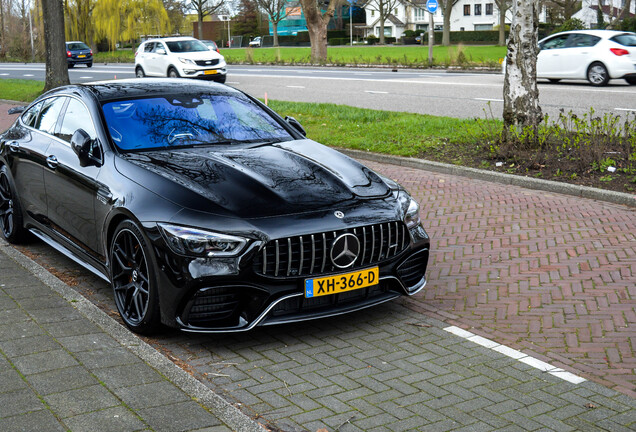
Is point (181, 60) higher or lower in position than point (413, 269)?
higher

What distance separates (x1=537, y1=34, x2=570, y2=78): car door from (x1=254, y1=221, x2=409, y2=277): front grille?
19.4 m

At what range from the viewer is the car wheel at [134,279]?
189 inches

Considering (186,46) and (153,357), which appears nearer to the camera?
(153,357)

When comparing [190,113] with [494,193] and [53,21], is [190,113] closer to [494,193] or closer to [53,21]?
[494,193]

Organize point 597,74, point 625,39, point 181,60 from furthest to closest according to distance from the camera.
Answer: point 181,60 → point 597,74 → point 625,39

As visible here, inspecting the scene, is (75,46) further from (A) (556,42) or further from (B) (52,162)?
(B) (52,162)

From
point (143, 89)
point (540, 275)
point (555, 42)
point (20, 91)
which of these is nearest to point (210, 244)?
point (143, 89)

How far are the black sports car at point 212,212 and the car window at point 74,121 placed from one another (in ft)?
0.06

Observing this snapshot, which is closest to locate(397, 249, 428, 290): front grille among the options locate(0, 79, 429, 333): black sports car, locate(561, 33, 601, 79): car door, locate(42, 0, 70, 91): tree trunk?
locate(0, 79, 429, 333): black sports car

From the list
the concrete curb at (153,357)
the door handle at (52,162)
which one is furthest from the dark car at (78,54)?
the concrete curb at (153,357)

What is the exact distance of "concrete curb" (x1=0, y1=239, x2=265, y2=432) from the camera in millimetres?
3701

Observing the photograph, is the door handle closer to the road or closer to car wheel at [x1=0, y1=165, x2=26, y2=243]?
car wheel at [x1=0, y1=165, x2=26, y2=243]

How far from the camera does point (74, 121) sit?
6.22 meters

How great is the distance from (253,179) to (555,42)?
1982cm
